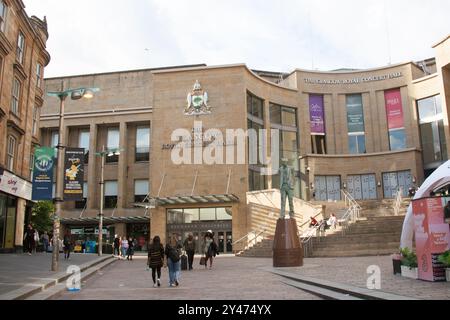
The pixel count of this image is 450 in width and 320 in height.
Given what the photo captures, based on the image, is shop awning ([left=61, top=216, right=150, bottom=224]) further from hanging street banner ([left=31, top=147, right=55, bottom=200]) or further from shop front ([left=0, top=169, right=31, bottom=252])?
hanging street banner ([left=31, top=147, right=55, bottom=200])

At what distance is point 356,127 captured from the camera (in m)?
→ 47.9

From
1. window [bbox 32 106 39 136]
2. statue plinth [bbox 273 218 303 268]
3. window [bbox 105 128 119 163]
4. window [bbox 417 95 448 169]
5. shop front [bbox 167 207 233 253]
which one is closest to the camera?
statue plinth [bbox 273 218 303 268]

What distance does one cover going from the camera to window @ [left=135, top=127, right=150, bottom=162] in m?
52.1

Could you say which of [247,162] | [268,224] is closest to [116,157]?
[247,162]

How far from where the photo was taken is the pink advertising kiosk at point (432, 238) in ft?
38.9

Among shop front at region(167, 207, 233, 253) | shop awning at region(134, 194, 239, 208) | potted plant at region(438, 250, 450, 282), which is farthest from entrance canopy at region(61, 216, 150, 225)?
potted plant at region(438, 250, 450, 282)

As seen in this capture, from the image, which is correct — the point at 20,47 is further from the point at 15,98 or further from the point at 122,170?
the point at 122,170

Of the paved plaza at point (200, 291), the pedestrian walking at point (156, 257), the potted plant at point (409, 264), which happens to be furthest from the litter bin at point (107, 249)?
the potted plant at point (409, 264)

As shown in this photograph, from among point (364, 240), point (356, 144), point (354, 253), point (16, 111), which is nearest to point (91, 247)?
point (16, 111)

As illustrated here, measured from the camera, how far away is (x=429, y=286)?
10.9m

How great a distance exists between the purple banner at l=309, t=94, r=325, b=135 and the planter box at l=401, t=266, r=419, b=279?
3498 centimetres

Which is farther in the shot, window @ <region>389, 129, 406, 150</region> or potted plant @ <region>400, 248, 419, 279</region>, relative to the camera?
window @ <region>389, 129, 406, 150</region>

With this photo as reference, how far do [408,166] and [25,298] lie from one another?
4046 centimetres

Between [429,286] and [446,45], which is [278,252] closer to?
[429,286]
